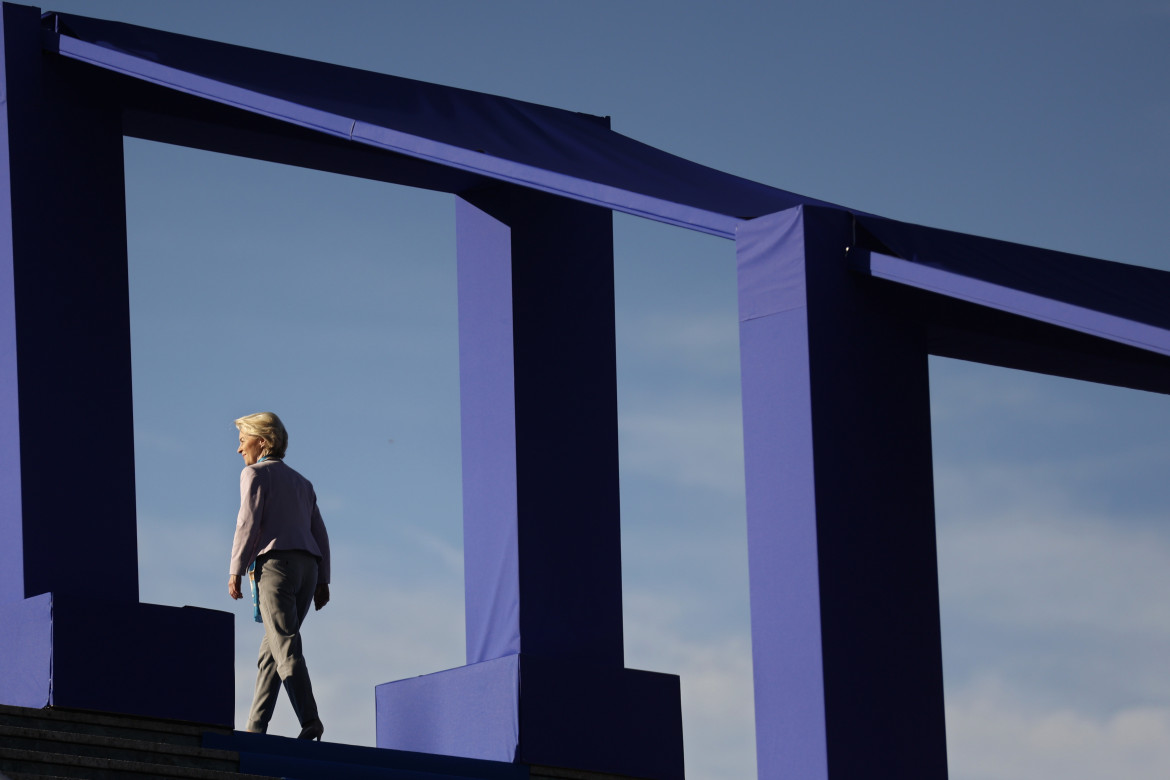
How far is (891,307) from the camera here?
741 cm

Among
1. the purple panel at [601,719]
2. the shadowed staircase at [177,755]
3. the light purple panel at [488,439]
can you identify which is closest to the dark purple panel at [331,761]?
the shadowed staircase at [177,755]

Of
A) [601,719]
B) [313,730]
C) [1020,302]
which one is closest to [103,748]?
[313,730]

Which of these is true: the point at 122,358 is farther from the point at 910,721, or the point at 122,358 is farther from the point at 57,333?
the point at 910,721

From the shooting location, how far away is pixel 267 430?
9484mm

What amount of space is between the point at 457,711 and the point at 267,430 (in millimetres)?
1672

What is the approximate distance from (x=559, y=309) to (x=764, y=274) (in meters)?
2.91

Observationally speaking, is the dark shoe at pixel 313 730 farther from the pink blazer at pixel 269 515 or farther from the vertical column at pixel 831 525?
the vertical column at pixel 831 525

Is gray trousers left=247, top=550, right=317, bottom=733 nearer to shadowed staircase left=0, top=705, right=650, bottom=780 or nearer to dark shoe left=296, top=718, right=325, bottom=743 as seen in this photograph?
dark shoe left=296, top=718, right=325, bottom=743

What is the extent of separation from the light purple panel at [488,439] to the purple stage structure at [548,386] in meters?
0.02

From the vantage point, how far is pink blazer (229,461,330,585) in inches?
364

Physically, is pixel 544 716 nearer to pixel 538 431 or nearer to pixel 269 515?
pixel 538 431

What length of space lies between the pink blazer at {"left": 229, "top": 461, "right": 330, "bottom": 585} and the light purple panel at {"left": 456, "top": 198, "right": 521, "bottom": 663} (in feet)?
2.90

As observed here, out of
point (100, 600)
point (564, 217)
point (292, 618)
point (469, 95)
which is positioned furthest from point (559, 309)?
point (100, 600)

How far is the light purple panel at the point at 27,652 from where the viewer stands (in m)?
8.16
